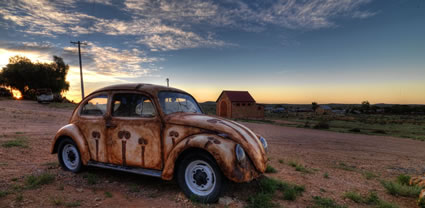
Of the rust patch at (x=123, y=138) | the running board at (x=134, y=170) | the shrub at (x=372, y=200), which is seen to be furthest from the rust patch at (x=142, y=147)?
the shrub at (x=372, y=200)

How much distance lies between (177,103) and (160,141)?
0.93 metres

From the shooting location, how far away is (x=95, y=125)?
4.49 metres

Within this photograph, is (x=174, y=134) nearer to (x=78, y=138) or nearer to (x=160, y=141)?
(x=160, y=141)

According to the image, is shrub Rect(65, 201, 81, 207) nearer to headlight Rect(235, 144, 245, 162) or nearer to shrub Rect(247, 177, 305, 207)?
headlight Rect(235, 144, 245, 162)

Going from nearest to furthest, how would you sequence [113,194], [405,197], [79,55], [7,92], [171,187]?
[113,194]
[171,187]
[405,197]
[79,55]
[7,92]

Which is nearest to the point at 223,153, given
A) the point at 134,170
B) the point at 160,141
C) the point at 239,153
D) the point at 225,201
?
the point at 239,153

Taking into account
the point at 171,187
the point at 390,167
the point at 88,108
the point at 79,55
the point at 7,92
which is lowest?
the point at 390,167

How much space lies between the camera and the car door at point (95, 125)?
14.4 ft

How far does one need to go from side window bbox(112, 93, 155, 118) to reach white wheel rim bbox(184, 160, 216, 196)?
1.20 m

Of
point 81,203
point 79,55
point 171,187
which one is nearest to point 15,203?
point 81,203

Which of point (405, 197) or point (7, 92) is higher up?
point (7, 92)

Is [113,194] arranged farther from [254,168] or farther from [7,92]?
[7,92]

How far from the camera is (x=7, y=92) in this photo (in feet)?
139

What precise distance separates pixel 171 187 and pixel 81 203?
1496mm
